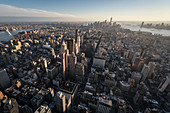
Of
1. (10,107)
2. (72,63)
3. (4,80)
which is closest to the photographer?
(10,107)

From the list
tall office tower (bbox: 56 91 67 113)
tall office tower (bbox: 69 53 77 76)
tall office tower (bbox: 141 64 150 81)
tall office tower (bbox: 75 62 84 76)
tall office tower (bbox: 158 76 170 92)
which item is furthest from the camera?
tall office tower (bbox: 141 64 150 81)

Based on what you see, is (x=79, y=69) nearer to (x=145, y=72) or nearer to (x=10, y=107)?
(x=10, y=107)

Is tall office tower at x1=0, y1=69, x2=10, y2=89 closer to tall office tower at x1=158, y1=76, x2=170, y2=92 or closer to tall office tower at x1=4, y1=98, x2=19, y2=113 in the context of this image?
tall office tower at x1=4, y1=98, x2=19, y2=113

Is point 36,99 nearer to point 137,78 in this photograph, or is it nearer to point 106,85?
point 106,85

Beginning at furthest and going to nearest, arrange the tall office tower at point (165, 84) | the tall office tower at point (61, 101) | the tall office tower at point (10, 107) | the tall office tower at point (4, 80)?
the tall office tower at point (165, 84)
the tall office tower at point (4, 80)
the tall office tower at point (61, 101)
the tall office tower at point (10, 107)

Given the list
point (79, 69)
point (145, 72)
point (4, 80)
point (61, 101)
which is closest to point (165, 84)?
point (145, 72)

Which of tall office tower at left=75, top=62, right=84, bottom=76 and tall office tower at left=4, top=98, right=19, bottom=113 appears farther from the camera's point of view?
tall office tower at left=75, top=62, right=84, bottom=76

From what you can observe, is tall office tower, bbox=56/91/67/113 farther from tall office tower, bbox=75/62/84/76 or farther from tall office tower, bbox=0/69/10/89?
tall office tower, bbox=0/69/10/89

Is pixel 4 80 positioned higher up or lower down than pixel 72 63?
lower down

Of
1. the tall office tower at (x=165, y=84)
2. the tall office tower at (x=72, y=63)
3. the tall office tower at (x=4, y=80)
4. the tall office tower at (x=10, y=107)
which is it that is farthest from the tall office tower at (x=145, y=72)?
the tall office tower at (x=4, y=80)

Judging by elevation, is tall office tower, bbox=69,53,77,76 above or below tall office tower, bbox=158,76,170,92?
above

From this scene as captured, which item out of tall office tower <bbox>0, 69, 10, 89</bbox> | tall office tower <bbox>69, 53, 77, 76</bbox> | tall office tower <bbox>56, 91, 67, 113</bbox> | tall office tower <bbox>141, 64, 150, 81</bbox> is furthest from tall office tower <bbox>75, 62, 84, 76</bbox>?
tall office tower <bbox>141, 64, 150, 81</bbox>

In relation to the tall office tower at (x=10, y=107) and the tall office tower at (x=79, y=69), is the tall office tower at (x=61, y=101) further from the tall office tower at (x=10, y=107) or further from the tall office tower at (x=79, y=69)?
the tall office tower at (x=79, y=69)

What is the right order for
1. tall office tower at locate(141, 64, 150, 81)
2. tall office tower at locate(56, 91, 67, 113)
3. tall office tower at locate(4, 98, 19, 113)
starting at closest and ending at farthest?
1. tall office tower at locate(4, 98, 19, 113)
2. tall office tower at locate(56, 91, 67, 113)
3. tall office tower at locate(141, 64, 150, 81)
